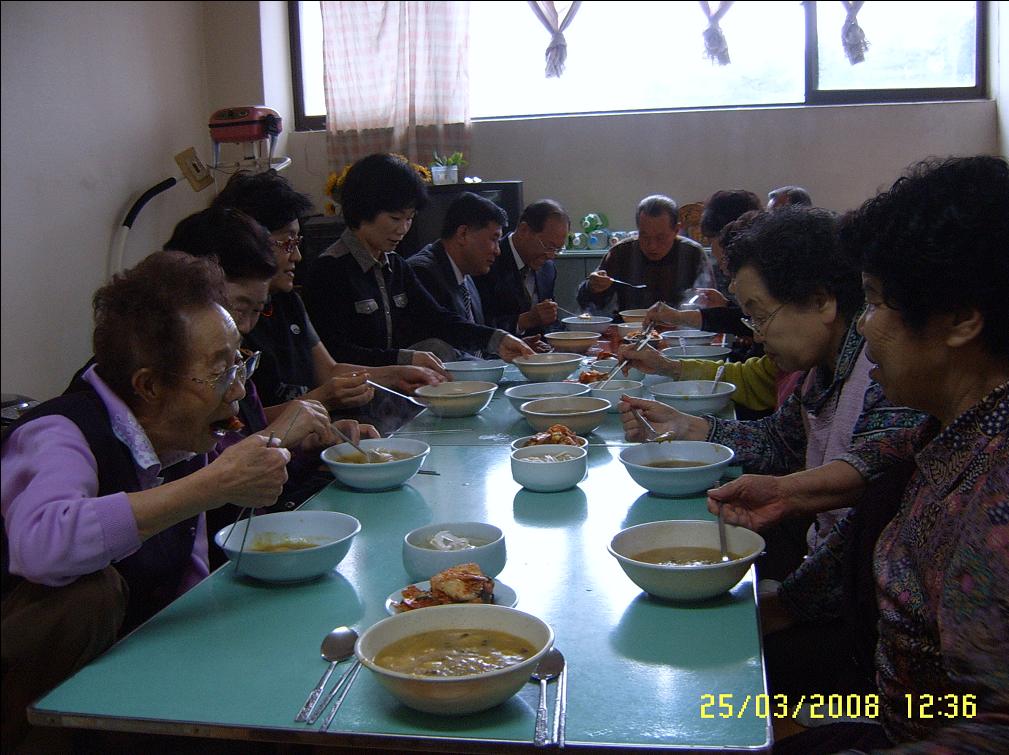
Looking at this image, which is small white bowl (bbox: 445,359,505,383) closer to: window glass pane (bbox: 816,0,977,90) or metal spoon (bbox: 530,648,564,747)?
metal spoon (bbox: 530,648,564,747)

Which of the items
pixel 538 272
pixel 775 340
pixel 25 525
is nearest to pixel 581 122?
pixel 538 272

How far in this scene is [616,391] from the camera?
2.64 meters

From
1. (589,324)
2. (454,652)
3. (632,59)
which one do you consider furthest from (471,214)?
(454,652)

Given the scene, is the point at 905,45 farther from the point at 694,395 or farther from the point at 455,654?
the point at 455,654

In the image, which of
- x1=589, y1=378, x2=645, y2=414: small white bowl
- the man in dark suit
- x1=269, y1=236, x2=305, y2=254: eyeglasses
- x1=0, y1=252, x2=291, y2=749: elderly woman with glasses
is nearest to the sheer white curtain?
the man in dark suit

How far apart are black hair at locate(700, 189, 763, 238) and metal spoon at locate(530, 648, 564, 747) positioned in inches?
127

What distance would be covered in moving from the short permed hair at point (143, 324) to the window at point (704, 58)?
5090 mm

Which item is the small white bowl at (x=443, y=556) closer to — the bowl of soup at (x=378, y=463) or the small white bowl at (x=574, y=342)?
the bowl of soup at (x=378, y=463)

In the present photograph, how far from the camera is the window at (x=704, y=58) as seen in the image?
5.75 metres

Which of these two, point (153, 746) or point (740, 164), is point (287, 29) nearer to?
A: point (740, 164)

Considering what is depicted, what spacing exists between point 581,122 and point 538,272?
1.56 metres

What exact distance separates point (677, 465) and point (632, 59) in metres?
4.79

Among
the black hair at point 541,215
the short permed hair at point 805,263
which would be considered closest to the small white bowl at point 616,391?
the short permed hair at point 805,263

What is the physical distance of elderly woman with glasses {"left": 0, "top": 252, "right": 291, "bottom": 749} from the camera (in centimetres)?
120
